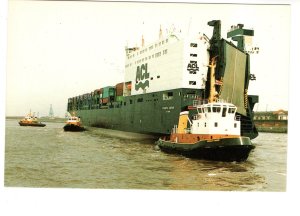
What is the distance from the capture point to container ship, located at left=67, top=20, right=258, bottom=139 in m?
7.23

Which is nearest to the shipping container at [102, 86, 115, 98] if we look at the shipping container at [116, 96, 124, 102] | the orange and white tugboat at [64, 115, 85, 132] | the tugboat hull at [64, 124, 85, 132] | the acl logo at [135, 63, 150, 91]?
the shipping container at [116, 96, 124, 102]

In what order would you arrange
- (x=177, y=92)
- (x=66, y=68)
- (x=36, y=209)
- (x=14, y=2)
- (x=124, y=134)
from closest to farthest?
(x=36, y=209) < (x=14, y=2) < (x=66, y=68) < (x=177, y=92) < (x=124, y=134)

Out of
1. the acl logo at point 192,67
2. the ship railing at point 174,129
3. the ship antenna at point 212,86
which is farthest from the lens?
the acl logo at point 192,67

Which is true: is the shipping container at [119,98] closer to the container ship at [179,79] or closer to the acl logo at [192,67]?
the container ship at [179,79]

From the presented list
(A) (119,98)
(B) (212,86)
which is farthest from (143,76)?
(B) (212,86)

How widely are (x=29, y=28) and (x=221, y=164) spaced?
4.16 meters

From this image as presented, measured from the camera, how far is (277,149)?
6332 millimetres

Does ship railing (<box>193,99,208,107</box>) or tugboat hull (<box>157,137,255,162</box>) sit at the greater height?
ship railing (<box>193,99,208,107</box>)

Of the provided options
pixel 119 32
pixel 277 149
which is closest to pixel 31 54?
pixel 119 32

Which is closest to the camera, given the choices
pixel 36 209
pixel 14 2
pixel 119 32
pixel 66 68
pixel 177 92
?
pixel 36 209

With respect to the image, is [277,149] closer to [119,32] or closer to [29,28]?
[119,32]

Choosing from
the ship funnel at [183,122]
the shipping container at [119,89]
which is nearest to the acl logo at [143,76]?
the shipping container at [119,89]

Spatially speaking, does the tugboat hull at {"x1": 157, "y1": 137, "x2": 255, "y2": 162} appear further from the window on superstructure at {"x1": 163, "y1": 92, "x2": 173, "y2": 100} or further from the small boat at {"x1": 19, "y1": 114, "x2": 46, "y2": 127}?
the small boat at {"x1": 19, "y1": 114, "x2": 46, "y2": 127}

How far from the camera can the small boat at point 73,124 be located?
8.40m
